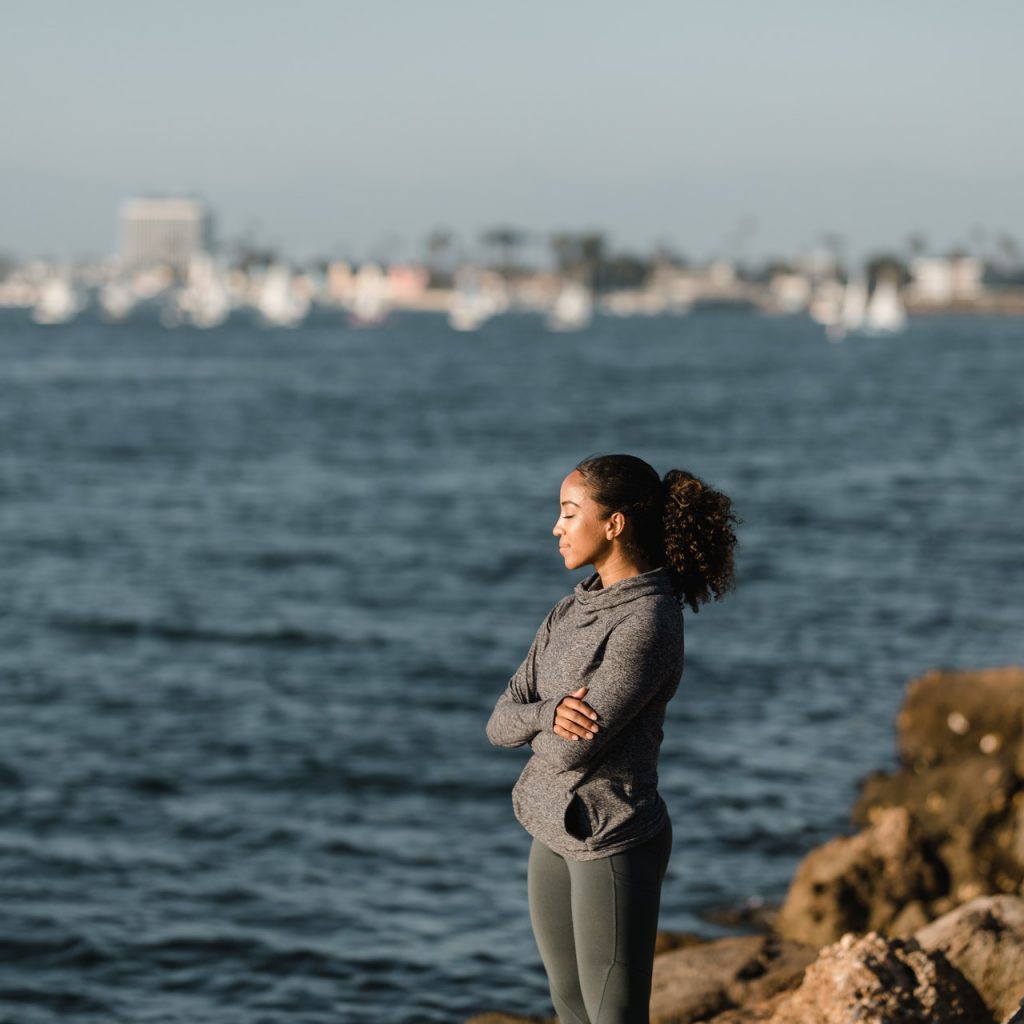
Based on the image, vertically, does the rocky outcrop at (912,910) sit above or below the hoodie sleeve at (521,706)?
below

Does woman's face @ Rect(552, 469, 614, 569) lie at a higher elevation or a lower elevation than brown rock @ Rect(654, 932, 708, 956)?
higher

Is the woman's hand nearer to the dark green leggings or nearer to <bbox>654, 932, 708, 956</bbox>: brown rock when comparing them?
the dark green leggings

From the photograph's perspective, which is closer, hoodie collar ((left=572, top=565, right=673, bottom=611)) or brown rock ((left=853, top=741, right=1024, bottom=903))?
hoodie collar ((left=572, top=565, right=673, bottom=611))

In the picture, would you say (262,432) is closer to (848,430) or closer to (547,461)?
(547,461)

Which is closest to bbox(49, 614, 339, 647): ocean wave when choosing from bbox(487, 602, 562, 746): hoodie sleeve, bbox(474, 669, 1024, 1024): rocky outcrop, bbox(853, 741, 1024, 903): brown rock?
bbox(474, 669, 1024, 1024): rocky outcrop

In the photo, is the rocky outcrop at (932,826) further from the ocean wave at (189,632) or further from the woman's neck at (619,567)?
the ocean wave at (189,632)

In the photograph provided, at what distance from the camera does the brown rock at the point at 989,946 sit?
7539 mm

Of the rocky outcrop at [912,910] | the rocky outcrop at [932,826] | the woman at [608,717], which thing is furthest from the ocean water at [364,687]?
the woman at [608,717]

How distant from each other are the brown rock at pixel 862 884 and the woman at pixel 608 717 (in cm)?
630

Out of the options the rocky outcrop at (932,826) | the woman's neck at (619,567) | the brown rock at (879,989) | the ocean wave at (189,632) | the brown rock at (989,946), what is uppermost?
the woman's neck at (619,567)

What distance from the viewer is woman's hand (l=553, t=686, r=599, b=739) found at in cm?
485

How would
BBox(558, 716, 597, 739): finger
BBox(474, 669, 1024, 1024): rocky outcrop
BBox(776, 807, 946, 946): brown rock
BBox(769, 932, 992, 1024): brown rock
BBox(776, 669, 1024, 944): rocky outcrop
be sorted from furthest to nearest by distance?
1. BBox(776, 669, 1024, 944): rocky outcrop
2. BBox(776, 807, 946, 946): brown rock
3. BBox(474, 669, 1024, 1024): rocky outcrop
4. BBox(769, 932, 992, 1024): brown rock
5. BBox(558, 716, 597, 739): finger

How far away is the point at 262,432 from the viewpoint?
64.5 metres

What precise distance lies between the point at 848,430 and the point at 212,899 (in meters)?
56.8
